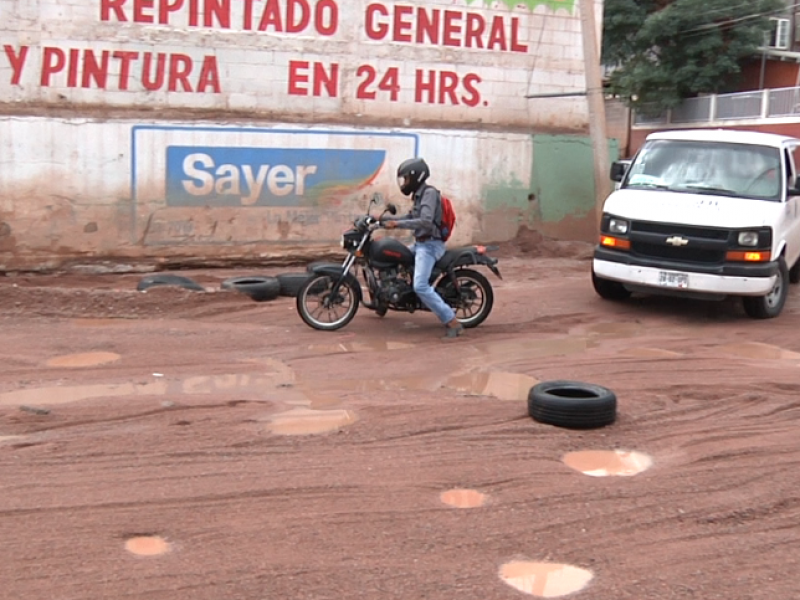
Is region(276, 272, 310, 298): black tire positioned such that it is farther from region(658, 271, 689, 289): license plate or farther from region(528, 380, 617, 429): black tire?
region(528, 380, 617, 429): black tire

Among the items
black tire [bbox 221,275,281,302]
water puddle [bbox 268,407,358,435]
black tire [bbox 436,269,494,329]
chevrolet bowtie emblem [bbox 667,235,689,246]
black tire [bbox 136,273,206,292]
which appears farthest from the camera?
black tire [bbox 136,273,206,292]

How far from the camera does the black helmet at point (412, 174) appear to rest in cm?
941

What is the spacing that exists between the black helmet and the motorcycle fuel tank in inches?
23.2

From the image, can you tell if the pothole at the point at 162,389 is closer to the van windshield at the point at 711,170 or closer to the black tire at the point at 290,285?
the black tire at the point at 290,285

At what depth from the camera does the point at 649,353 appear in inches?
368

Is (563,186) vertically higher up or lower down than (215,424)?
higher up

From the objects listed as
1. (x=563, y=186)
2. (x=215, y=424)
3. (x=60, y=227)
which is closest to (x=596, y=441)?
(x=215, y=424)

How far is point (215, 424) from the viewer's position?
6.61 metres

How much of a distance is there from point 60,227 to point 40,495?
852cm

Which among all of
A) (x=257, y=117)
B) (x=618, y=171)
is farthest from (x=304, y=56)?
(x=618, y=171)

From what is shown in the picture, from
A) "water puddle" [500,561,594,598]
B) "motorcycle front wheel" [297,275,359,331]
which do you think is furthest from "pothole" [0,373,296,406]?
"water puddle" [500,561,594,598]

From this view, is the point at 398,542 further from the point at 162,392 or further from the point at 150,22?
the point at 150,22

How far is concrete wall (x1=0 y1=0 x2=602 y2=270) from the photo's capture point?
12969 millimetres

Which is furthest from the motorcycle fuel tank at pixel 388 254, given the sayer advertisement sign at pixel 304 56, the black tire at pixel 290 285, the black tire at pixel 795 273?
the black tire at pixel 795 273
